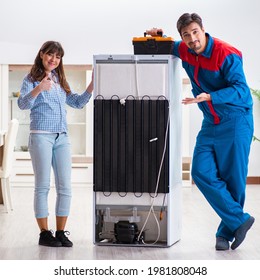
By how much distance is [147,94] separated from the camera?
432 centimetres

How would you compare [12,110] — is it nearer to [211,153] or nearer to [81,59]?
[81,59]

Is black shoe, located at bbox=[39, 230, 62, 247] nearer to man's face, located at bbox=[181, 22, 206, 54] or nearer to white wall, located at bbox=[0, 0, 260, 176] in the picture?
man's face, located at bbox=[181, 22, 206, 54]

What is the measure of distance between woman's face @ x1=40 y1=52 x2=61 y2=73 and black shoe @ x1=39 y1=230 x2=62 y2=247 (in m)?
1.01

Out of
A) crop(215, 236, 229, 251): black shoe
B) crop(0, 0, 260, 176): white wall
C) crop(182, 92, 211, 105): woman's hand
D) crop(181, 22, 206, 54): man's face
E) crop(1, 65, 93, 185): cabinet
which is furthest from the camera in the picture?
crop(0, 0, 260, 176): white wall

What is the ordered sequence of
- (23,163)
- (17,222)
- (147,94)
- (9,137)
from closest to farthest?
1. (147,94)
2. (17,222)
3. (9,137)
4. (23,163)

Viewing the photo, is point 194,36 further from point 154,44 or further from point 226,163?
point 226,163

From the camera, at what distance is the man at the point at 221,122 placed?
166 inches

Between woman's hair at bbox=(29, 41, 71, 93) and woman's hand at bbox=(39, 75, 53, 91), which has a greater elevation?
woman's hair at bbox=(29, 41, 71, 93)

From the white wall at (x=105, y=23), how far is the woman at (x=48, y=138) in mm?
4796

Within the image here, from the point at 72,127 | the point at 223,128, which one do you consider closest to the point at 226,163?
the point at 223,128

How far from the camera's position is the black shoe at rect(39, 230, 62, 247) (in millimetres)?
4441

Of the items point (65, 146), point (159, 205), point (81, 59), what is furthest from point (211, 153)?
point (81, 59)

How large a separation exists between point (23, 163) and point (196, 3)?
118 inches

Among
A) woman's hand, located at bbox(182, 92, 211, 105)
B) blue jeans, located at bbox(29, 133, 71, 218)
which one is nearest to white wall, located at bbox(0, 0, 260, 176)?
blue jeans, located at bbox(29, 133, 71, 218)
